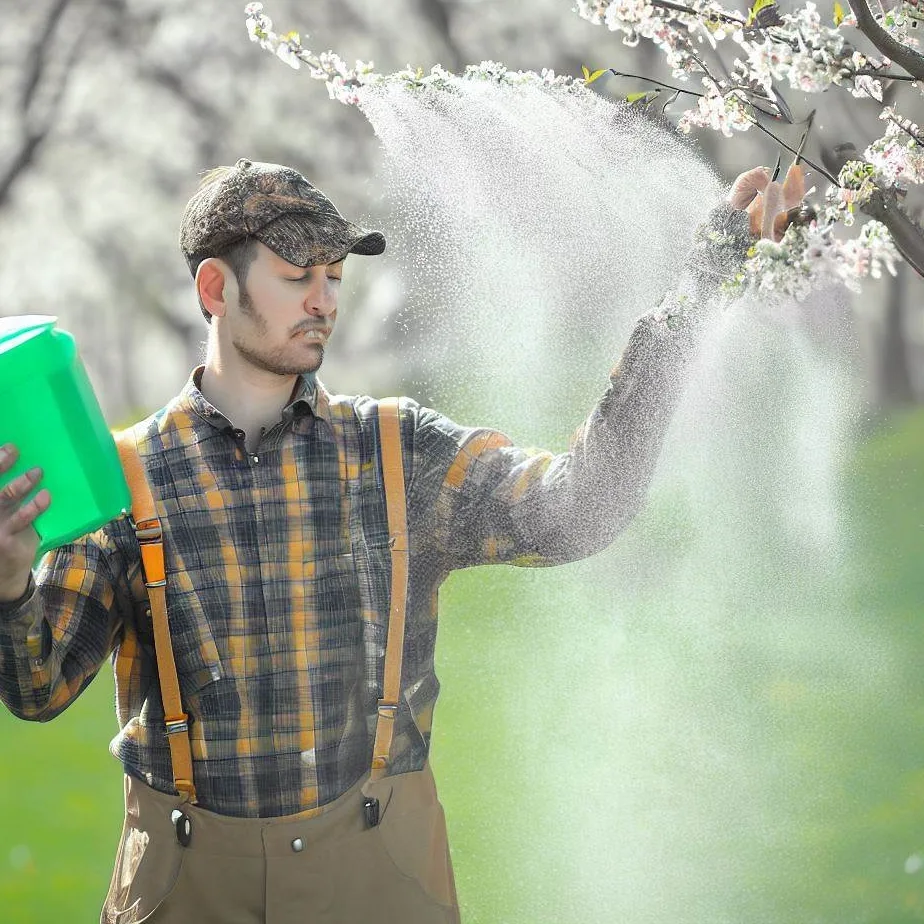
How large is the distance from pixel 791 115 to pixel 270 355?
2.56ft

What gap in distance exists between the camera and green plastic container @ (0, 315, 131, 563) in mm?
1621

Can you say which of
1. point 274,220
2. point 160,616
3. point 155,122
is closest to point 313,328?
point 274,220

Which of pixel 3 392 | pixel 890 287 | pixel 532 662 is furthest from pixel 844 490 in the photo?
pixel 3 392

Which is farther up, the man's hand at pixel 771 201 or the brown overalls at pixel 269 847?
the man's hand at pixel 771 201

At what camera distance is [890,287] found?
601cm

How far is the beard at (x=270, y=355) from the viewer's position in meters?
1.87

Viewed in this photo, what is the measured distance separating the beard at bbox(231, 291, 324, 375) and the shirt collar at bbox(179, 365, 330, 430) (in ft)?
0.18

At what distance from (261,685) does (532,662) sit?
2.41 m

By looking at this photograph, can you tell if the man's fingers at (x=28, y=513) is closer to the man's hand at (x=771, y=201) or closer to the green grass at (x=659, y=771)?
the man's hand at (x=771, y=201)

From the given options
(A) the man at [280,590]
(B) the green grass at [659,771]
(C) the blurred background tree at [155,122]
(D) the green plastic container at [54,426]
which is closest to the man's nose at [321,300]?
(A) the man at [280,590]

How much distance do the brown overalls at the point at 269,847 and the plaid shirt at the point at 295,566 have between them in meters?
0.03

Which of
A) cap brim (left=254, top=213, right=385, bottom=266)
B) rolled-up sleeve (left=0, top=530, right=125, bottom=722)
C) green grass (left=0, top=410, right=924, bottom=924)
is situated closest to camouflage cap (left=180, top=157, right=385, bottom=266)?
cap brim (left=254, top=213, right=385, bottom=266)

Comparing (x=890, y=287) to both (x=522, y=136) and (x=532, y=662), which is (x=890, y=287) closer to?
(x=532, y=662)

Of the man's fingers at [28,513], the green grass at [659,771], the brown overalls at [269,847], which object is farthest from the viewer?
→ the green grass at [659,771]
